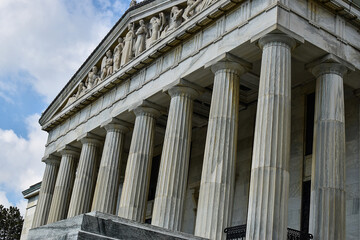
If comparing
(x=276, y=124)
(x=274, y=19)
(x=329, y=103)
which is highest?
(x=274, y=19)

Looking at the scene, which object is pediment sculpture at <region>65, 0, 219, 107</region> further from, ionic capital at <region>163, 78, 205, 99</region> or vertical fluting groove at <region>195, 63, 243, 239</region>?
vertical fluting groove at <region>195, 63, 243, 239</region>

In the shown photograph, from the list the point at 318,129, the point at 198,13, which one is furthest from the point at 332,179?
the point at 198,13

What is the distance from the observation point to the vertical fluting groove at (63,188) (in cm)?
3947

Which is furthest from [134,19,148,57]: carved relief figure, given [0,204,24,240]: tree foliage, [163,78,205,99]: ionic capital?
[0,204,24,240]: tree foliage

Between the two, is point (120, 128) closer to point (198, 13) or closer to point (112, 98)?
point (112, 98)

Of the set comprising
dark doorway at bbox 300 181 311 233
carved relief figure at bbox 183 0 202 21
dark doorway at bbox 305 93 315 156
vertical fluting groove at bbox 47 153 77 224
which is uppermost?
carved relief figure at bbox 183 0 202 21

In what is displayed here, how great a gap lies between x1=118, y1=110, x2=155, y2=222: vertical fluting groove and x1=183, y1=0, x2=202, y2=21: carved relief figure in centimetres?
625

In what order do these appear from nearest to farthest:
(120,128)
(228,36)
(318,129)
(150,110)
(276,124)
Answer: (276,124) < (318,129) < (228,36) < (150,110) < (120,128)

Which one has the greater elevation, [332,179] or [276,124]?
[276,124]

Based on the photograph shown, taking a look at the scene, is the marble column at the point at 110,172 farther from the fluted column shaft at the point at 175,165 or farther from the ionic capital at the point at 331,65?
the ionic capital at the point at 331,65

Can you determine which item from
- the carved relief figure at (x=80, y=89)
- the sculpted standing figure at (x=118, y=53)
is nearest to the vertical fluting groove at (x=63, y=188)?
the carved relief figure at (x=80, y=89)

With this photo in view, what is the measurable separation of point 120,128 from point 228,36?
39.0 ft

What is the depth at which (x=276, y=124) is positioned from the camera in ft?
69.3

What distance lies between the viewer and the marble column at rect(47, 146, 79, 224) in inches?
1555
